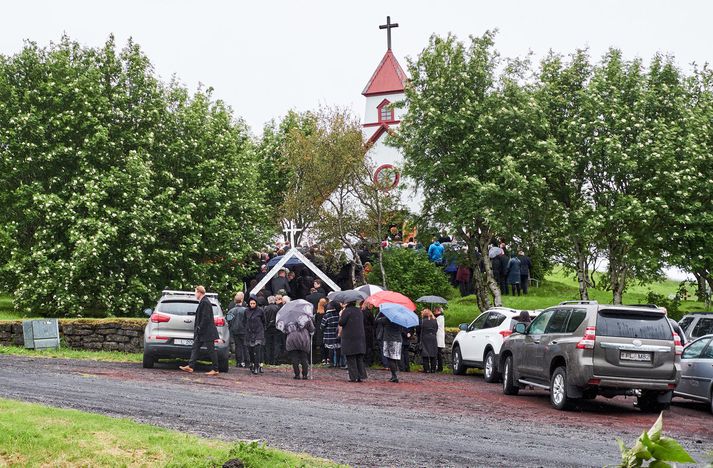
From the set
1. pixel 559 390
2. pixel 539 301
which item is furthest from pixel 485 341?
pixel 539 301

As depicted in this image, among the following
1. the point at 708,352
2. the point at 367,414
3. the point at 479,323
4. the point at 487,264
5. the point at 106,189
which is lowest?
the point at 367,414

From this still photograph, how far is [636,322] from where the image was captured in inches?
625

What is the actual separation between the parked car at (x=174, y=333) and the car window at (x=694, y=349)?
10152 mm

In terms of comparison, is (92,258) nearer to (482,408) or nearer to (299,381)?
(299,381)

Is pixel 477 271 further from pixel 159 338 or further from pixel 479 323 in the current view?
pixel 159 338

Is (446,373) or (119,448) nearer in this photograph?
(119,448)

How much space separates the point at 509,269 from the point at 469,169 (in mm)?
5731

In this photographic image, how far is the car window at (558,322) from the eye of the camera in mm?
16859

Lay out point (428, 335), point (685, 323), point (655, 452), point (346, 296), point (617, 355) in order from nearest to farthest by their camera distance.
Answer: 1. point (655, 452)
2. point (617, 355)
3. point (685, 323)
4. point (346, 296)
5. point (428, 335)

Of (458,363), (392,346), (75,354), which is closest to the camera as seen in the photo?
(392,346)

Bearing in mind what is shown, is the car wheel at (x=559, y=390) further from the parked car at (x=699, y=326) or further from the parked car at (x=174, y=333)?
the parked car at (x=174, y=333)

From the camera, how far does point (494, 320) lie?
23.1m

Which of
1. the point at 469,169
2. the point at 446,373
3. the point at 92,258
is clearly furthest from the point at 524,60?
the point at 92,258

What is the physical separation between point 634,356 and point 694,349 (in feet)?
11.7
